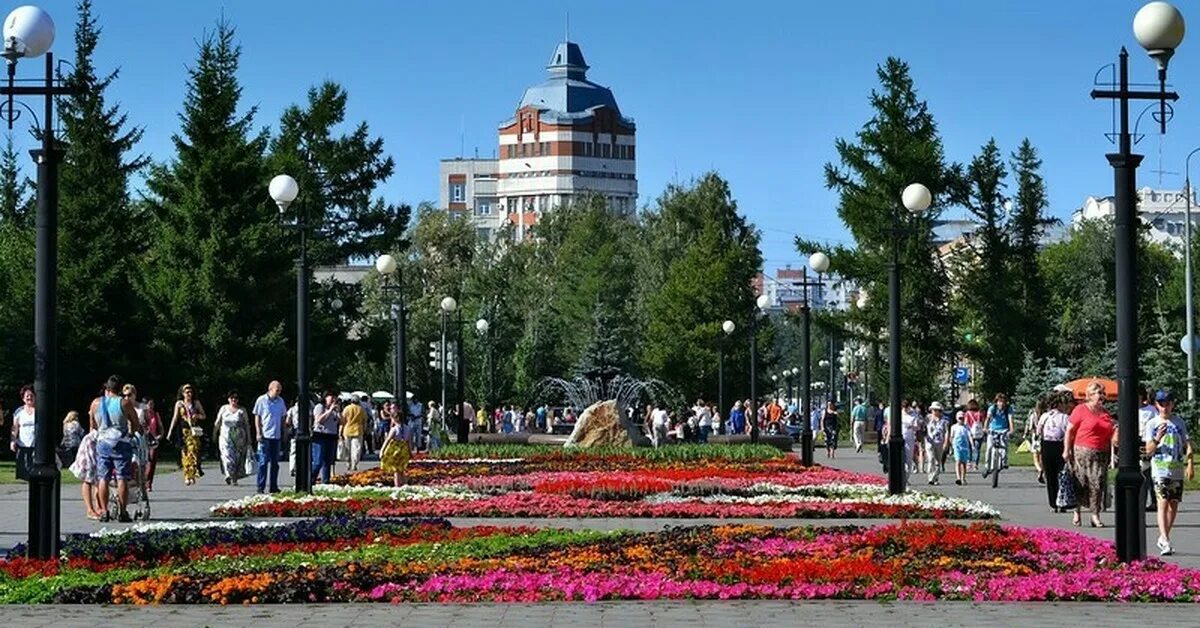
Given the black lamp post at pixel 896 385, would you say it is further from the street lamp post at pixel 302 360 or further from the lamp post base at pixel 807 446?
the lamp post base at pixel 807 446

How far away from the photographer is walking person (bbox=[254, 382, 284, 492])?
27750mm

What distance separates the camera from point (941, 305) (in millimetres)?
74438

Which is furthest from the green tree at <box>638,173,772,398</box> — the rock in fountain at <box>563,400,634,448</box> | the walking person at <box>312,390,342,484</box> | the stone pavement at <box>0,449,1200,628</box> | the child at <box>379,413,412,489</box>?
the stone pavement at <box>0,449,1200,628</box>

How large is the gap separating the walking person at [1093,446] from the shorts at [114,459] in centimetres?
1010

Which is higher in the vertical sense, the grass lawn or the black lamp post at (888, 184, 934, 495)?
the black lamp post at (888, 184, 934, 495)

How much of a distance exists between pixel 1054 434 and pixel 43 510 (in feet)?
47.4

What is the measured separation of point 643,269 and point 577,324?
5.46 meters

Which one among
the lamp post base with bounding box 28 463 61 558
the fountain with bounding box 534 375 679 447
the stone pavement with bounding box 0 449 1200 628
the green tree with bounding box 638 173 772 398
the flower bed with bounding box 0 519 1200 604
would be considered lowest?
the stone pavement with bounding box 0 449 1200 628

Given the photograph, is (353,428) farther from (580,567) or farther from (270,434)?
(580,567)

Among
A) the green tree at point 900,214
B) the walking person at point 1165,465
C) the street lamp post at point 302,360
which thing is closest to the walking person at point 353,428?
the street lamp post at point 302,360

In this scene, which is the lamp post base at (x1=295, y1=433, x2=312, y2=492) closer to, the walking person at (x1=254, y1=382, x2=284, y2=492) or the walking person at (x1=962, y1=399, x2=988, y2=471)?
the walking person at (x1=254, y1=382, x2=284, y2=492)

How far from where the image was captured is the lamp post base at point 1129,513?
49.6ft

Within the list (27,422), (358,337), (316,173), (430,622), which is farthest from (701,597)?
(316,173)

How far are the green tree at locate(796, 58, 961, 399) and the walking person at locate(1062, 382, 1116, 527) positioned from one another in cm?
5017
